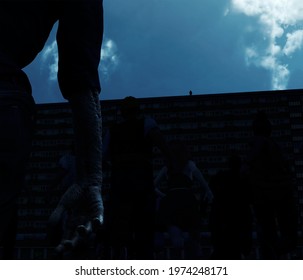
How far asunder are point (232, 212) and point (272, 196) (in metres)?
0.70

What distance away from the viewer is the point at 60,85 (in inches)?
48.2

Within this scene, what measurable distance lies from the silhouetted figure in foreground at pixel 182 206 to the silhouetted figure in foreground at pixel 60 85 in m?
4.34

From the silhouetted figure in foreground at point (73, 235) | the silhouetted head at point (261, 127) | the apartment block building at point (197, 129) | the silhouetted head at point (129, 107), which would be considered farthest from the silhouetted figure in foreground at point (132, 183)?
the apartment block building at point (197, 129)

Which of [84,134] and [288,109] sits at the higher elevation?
[288,109]

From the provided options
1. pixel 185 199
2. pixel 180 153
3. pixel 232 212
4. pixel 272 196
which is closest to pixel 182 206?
pixel 185 199

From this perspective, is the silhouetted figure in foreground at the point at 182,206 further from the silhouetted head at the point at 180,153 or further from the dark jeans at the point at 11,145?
the dark jeans at the point at 11,145

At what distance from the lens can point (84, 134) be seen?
1.16 meters

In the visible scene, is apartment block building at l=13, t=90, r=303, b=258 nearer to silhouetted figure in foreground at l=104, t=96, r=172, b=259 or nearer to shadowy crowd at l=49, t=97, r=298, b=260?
shadowy crowd at l=49, t=97, r=298, b=260

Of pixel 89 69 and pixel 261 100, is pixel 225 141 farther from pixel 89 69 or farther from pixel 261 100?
pixel 89 69

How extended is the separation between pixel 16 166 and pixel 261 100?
76515 millimetres

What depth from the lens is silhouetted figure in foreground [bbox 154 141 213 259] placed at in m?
5.61

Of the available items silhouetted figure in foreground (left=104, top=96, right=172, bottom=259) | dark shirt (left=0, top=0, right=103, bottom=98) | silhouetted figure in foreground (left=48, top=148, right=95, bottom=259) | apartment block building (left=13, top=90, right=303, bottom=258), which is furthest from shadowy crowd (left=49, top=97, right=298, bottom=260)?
apartment block building (left=13, top=90, right=303, bottom=258)

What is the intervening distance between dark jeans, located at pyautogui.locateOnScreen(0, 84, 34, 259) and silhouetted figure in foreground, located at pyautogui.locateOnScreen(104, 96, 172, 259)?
11.1ft
